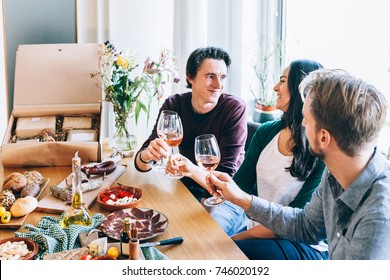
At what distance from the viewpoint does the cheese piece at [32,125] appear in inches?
80.4

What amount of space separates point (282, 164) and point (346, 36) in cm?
96

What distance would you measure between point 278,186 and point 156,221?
1.73 ft

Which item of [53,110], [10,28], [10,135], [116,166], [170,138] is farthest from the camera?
[10,28]

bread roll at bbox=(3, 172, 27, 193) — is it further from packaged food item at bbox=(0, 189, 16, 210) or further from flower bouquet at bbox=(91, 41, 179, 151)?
flower bouquet at bbox=(91, 41, 179, 151)

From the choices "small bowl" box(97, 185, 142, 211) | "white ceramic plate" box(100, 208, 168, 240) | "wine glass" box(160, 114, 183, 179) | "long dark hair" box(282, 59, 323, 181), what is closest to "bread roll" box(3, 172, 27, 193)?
"small bowl" box(97, 185, 142, 211)

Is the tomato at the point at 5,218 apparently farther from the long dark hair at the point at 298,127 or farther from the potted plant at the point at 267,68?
the potted plant at the point at 267,68

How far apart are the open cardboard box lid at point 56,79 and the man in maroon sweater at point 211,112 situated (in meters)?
0.37

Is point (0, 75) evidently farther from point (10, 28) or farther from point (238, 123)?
point (238, 123)

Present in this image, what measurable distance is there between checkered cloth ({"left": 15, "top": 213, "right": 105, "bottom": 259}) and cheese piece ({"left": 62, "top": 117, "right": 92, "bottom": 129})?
787 millimetres

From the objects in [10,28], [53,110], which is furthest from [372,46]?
[10,28]

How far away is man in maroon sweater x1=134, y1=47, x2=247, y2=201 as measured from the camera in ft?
6.81

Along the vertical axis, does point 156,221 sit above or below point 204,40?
below

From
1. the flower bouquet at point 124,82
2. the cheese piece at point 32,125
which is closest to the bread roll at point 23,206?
the cheese piece at point 32,125

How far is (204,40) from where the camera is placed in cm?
286
